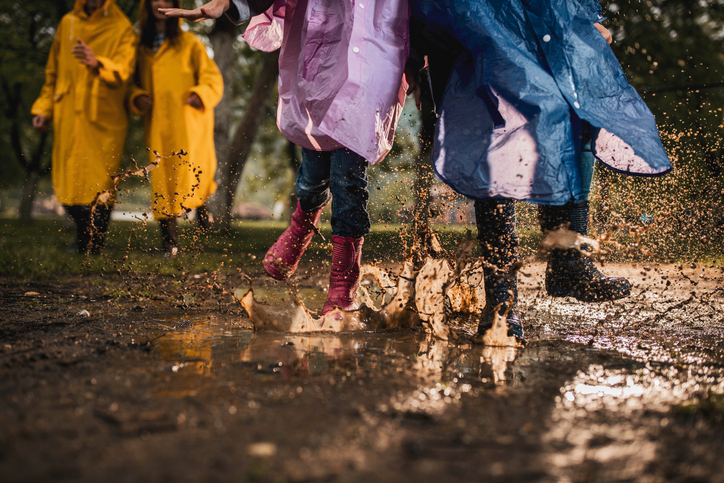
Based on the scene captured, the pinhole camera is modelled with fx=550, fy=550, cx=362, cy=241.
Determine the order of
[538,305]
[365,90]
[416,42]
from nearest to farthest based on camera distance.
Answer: [365,90]
[416,42]
[538,305]

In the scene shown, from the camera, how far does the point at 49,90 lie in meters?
5.86

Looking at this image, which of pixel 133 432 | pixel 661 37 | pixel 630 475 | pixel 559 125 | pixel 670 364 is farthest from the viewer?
pixel 661 37

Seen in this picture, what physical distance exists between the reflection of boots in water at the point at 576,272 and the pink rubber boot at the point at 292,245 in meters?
1.30

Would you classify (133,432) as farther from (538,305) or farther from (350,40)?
(538,305)

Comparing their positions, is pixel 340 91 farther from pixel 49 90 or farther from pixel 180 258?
pixel 49 90

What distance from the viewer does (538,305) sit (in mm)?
3473

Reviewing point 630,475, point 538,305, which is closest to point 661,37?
point 538,305

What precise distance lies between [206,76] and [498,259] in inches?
168

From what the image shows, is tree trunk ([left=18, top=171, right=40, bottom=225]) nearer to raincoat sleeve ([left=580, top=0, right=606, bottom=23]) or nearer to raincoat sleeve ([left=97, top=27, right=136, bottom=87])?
raincoat sleeve ([left=97, top=27, right=136, bottom=87])

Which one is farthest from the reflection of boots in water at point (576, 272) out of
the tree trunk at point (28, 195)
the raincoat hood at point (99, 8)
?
the tree trunk at point (28, 195)

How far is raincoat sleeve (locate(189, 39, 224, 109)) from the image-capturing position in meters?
5.59

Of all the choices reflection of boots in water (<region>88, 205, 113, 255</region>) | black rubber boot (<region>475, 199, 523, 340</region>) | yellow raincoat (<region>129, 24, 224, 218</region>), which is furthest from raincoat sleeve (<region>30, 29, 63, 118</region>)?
black rubber boot (<region>475, 199, 523, 340</region>)

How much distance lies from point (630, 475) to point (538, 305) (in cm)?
250

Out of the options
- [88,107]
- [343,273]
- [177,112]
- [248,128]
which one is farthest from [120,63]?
[248,128]
